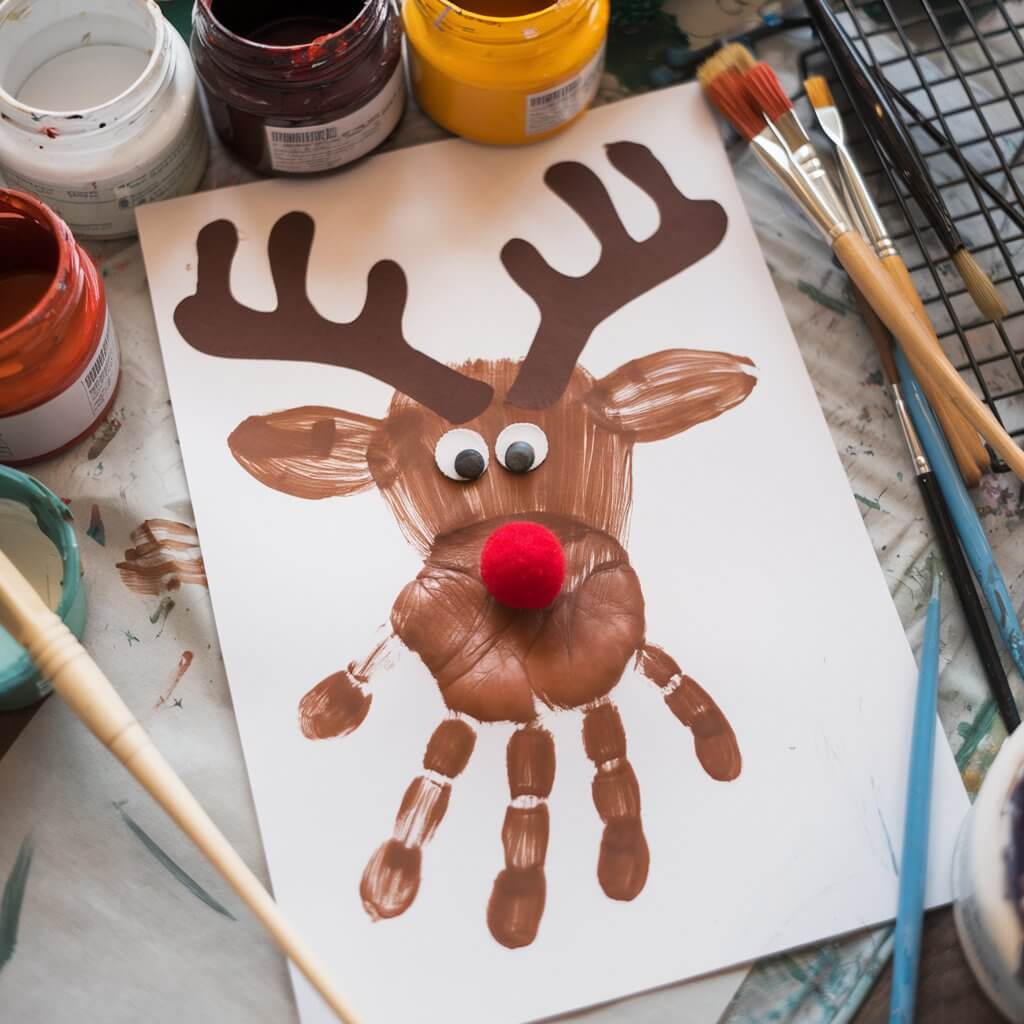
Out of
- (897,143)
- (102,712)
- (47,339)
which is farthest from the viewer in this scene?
(897,143)

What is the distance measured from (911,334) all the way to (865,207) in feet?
0.35

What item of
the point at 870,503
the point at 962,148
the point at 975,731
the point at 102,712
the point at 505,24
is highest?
the point at 505,24

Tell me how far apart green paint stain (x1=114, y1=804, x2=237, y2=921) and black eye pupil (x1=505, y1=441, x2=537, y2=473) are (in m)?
0.30

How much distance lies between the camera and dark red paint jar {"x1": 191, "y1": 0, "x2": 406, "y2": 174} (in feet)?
2.12

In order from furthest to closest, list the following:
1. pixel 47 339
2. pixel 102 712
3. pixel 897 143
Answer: pixel 897 143, pixel 47 339, pixel 102 712

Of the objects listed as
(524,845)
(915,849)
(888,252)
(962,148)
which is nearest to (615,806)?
(524,845)

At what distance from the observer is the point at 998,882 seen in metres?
0.54

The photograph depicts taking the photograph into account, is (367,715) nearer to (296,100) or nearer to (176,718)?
(176,718)

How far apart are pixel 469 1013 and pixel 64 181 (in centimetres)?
53

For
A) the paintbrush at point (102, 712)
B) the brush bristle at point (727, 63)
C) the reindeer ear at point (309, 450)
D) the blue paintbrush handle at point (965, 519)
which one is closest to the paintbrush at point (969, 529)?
the blue paintbrush handle at point (965, 519)

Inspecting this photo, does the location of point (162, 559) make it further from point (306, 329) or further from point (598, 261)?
point (598, 261)

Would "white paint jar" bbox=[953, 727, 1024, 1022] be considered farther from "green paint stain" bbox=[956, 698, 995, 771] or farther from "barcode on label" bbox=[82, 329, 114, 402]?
"barcode on label" bbox=[82, 329, 114, 402]

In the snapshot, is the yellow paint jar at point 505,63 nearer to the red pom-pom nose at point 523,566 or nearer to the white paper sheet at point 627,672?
the white paper sheet at point 627,672

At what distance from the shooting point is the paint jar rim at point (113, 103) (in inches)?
24.8
